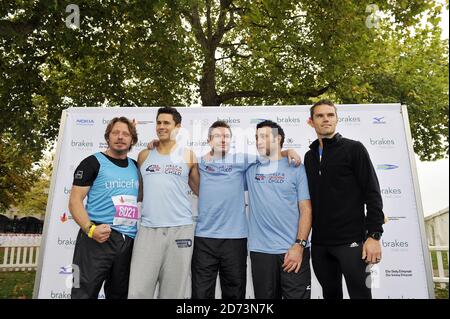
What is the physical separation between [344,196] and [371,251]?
59 centimetres

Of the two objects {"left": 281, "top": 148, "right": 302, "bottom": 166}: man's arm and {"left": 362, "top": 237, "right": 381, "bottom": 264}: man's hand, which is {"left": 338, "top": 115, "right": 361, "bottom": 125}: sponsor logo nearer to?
{"left": 281, "top": 148, "right": 302, "bottom": 166}: man's arm

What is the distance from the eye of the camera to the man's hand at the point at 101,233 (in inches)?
145

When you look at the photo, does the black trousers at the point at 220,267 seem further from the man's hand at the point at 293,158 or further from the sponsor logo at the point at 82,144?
the sponsor logo at the point at 82,144

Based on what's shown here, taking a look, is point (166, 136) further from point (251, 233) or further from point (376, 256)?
point (376, 256)

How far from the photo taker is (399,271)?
422cm

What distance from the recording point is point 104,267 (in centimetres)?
367

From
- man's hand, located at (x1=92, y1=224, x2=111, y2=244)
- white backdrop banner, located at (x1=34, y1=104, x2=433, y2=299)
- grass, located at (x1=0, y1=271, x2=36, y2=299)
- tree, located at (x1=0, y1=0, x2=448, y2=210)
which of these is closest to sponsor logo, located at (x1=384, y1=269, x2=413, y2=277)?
white backdrop banner, located at (x1=34, y1=104, x2=433, y2=299)

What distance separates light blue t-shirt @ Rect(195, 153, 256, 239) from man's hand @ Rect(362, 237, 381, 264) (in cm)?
125

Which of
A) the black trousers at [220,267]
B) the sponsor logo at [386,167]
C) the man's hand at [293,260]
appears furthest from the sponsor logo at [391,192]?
the black trousers at [220,267]

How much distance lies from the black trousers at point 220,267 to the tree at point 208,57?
530 cm

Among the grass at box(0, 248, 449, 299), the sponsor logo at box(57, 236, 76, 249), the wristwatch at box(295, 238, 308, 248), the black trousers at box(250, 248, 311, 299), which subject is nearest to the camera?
the black trousers at box(250, 248, 311, 299)

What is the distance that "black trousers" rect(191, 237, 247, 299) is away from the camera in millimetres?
3736

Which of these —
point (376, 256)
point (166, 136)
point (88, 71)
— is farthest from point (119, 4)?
point (376, 256)
